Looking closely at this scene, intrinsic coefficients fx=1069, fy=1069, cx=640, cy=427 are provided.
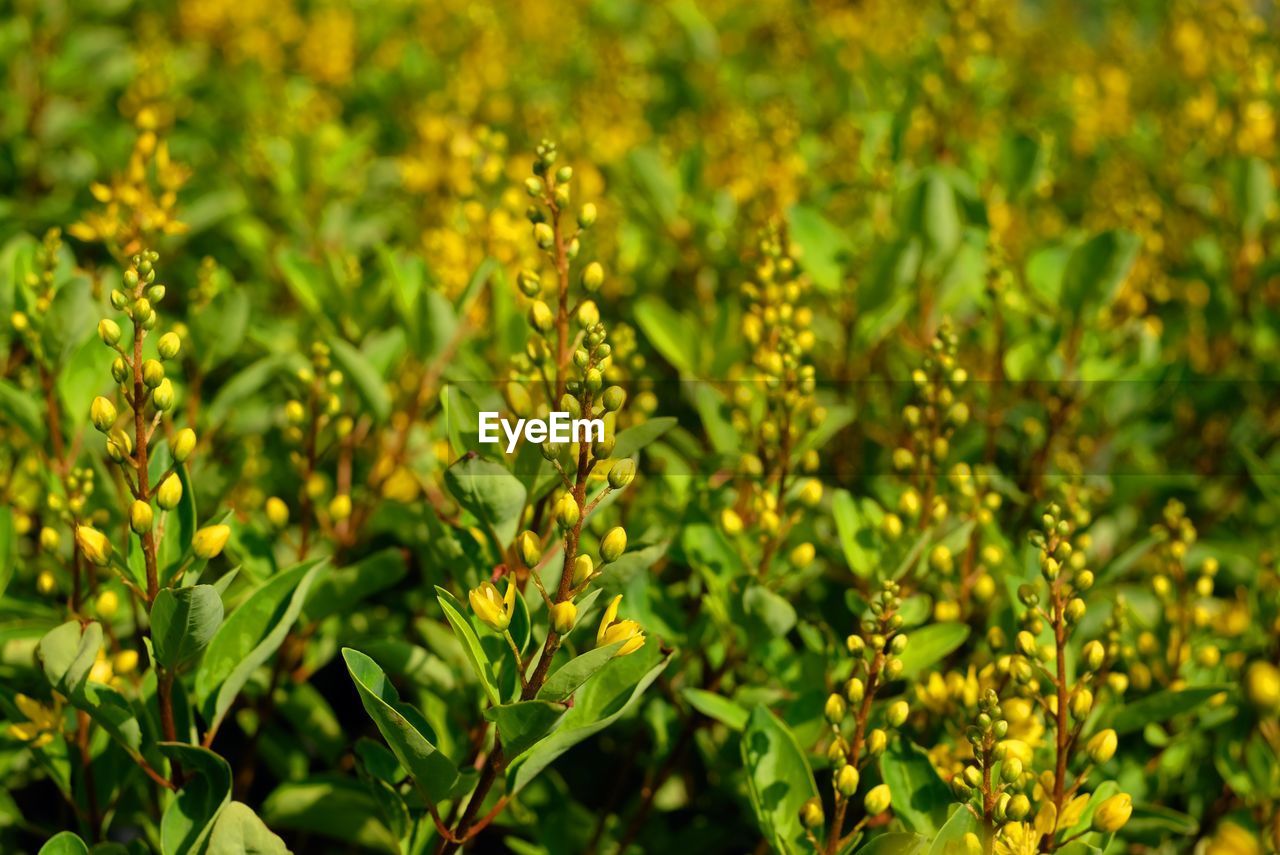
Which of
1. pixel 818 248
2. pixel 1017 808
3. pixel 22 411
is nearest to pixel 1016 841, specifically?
pixel 1017 808

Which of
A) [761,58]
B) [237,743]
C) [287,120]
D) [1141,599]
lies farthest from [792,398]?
[761,58]

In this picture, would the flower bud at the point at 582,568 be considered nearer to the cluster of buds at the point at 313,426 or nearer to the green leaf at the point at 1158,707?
the cluster of buds at the point at 313,426

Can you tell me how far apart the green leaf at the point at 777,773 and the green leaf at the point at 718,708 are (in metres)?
0.05

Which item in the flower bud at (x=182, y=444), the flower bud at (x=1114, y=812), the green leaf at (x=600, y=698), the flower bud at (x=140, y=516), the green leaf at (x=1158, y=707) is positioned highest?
the flower bud at (x=182, y=444)

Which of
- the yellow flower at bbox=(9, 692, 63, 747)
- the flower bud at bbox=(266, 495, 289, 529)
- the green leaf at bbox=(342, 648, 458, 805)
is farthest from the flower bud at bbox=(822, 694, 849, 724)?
the yellow flower at bbox=(9, 692, 63, 747)

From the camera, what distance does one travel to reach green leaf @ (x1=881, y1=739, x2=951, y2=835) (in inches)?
53.6

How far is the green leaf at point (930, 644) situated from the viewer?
5.08ft

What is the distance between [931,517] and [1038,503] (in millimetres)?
442

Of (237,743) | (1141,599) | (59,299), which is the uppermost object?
(59,299)

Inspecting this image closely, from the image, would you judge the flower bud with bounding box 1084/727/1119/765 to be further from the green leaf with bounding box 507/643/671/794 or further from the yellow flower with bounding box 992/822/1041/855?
the green leaf with bounding box 507/643/671/794

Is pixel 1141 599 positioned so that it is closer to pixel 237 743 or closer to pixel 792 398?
pixel 792 398

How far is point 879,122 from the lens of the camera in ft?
8.30

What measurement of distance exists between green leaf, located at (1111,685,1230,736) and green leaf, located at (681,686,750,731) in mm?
559

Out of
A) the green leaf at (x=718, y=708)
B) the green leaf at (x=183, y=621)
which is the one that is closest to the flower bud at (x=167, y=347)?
the green leaf at (x=183, y=621)
